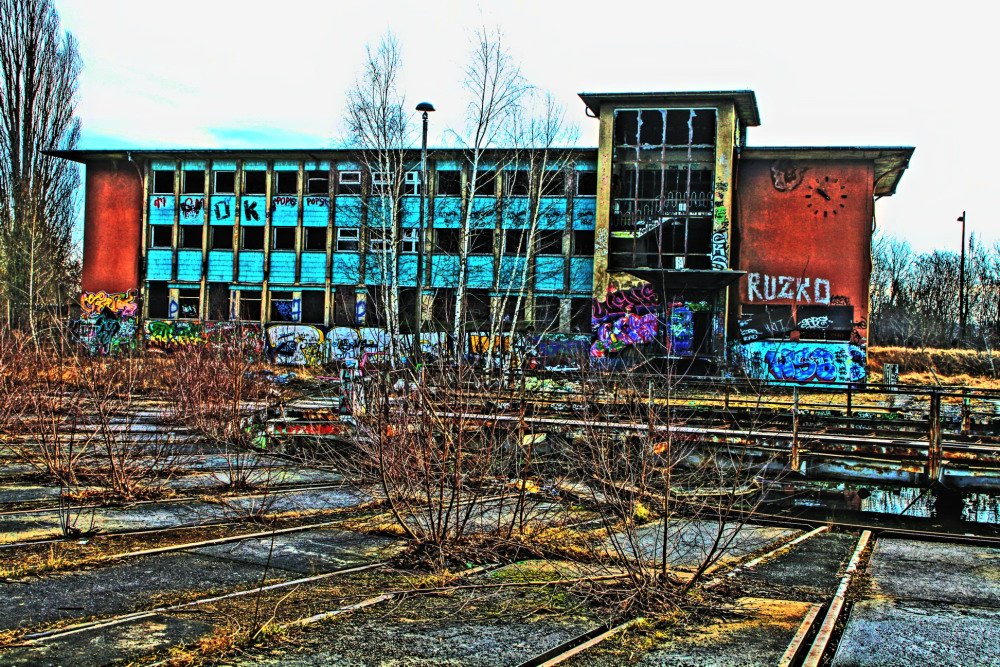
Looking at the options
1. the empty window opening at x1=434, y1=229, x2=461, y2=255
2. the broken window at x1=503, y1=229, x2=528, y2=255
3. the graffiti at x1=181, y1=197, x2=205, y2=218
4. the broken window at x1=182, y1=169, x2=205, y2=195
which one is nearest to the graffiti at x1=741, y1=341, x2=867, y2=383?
the broken window at x1=503, y1=229, x2=528, y2=255

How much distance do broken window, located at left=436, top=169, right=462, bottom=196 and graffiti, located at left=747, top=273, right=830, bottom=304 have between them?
12.8m

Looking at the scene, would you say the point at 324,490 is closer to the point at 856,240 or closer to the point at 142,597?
the point at 142,597

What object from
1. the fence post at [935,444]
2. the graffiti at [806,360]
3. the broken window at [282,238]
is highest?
the broken window at [282,238]

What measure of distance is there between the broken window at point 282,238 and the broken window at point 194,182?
4.06 metres

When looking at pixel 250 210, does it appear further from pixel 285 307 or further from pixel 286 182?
pixel 285 307

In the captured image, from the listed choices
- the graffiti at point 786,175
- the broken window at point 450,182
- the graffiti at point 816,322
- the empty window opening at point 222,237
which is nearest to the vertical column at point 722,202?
the graffiti at point 786,175

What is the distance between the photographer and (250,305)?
136 feet

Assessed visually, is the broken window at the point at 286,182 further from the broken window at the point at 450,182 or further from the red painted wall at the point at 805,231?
the red painted wall at the point at 805,231

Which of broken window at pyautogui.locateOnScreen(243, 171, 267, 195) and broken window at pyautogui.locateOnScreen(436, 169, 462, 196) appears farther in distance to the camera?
broken window at pyautogui.locateOnScreen(243, 171, 267, 195)

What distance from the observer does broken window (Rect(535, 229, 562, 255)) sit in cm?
3891

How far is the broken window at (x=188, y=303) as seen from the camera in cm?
4197

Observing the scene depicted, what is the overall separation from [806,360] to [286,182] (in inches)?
922

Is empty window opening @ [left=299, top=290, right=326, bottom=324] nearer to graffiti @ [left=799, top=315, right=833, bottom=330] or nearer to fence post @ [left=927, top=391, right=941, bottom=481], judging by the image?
graffiti @ [left=799, top=315, right=833, bottom=330]

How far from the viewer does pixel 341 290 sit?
4069cm
